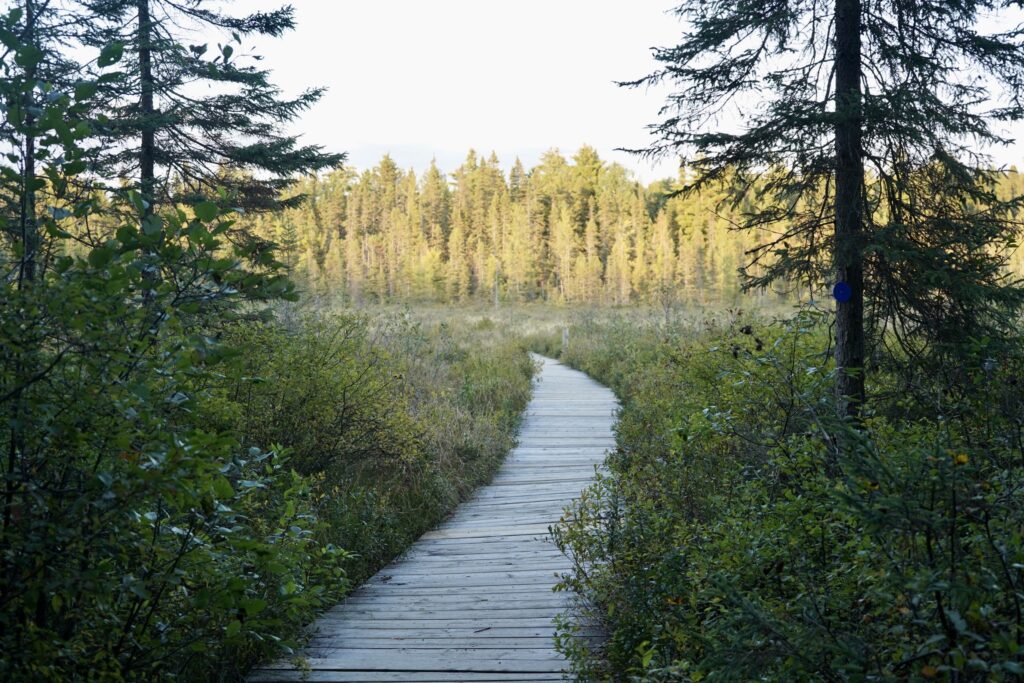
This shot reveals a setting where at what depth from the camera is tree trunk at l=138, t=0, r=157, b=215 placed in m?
8.88

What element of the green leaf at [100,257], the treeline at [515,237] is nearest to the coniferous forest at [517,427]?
the green leaf at [100,257]

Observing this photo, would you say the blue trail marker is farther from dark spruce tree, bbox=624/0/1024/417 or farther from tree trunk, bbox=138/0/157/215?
tree trunk, bbox=138/0/157/215

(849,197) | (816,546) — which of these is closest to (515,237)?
(849,197)

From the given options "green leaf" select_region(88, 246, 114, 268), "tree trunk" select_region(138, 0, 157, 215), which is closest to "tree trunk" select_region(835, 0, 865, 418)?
"green leaf" select_region(88, 246, 114, 268)

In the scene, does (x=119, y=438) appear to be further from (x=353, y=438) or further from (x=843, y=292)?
(x=843, y=292)

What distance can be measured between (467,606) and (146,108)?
893 cm

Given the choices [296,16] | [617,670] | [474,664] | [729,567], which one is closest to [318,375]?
[474,664]

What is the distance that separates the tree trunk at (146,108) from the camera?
8.88 meters

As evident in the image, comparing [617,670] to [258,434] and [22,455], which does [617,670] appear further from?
[258,434]

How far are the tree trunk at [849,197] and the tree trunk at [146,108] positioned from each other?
7.43 m

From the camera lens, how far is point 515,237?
6994cm

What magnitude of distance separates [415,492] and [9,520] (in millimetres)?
4624

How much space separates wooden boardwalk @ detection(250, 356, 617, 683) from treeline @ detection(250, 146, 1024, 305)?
155 feet

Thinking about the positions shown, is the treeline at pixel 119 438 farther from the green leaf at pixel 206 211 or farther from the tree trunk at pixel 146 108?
the tree trunk at pixel 146 108
